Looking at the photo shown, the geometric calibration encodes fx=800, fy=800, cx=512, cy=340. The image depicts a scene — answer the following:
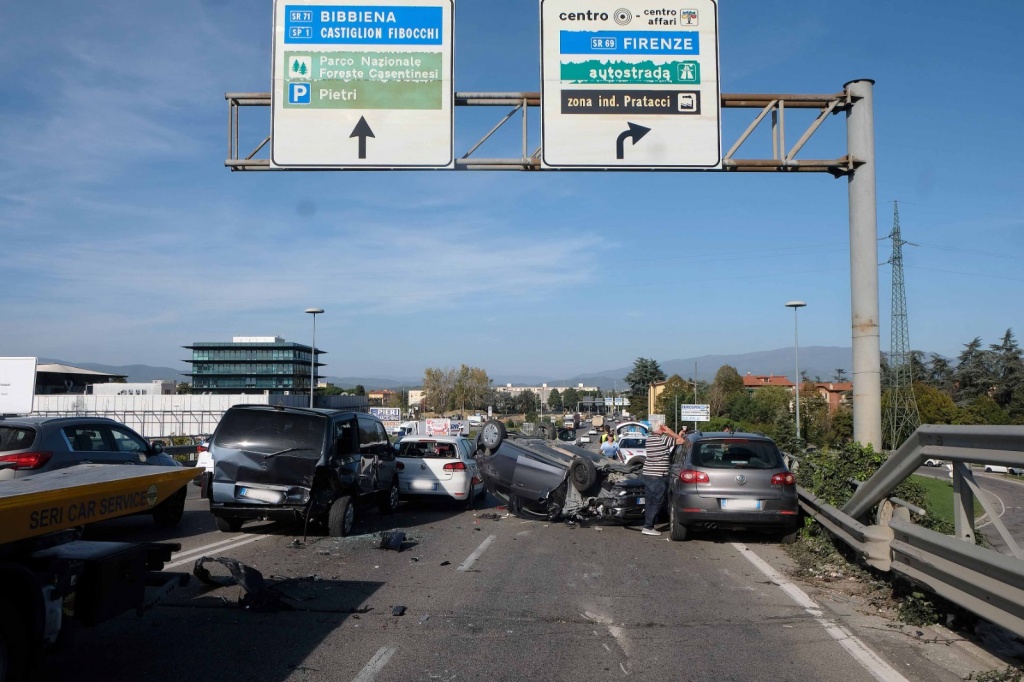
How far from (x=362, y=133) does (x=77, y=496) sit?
8153 mm

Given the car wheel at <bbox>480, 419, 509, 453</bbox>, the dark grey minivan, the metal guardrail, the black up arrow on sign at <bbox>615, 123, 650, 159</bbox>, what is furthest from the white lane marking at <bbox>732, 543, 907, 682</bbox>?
the black up arrow on sign at <bbox>615, 123, 650, 159</bbox>

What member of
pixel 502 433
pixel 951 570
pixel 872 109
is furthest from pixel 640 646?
pixel 872 109

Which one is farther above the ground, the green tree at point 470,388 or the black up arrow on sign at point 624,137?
the black up arrow on sign at point 624,137

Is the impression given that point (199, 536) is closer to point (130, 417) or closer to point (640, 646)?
point (640, 646)

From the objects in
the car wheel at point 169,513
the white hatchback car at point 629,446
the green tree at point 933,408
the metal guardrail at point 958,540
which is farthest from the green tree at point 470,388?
the metal guardrail at point 958,540

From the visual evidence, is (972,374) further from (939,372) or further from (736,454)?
(736,454)

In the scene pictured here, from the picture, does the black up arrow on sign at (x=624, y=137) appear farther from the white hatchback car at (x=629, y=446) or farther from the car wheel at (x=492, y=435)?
the white hatchback car at (x=629, y=446)

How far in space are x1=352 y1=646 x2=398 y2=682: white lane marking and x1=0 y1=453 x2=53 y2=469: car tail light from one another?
6.18 m

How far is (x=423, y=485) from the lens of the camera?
15164 mm

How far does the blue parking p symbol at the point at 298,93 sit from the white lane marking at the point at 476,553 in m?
6.98

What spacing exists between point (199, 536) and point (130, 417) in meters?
40.5

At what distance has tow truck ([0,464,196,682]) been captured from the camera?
4289mm

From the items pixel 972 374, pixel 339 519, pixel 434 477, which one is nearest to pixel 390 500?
pixel 434 477

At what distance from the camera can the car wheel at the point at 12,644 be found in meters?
4.22
